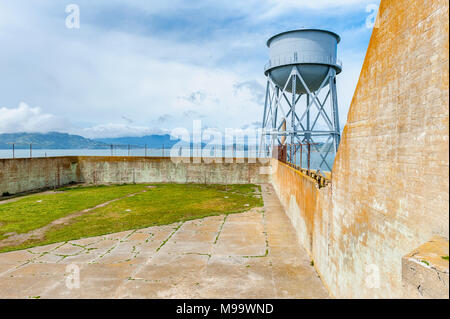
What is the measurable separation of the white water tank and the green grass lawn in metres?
8.78

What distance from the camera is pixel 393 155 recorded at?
3180mm

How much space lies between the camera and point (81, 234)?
8836 mm

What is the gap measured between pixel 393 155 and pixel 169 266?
495 centimetres

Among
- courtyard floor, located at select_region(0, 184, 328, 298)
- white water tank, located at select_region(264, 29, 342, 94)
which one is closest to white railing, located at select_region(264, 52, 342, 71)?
white water tank, located at select_region(264, 29, 342, 94)

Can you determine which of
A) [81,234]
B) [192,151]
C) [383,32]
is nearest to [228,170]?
[192,151]

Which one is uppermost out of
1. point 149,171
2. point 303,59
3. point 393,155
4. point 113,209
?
point 303,59

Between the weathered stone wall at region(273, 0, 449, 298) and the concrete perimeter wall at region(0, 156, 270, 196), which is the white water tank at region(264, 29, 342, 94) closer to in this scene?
the concrete perimeter wall at region(0, 156, 270, 196)

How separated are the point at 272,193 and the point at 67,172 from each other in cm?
1453

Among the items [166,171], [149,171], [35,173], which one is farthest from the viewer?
[149,171]

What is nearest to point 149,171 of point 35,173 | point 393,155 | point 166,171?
point 166,171

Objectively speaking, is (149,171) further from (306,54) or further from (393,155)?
(393,155)

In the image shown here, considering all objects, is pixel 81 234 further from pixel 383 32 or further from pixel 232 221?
pixel 383 32

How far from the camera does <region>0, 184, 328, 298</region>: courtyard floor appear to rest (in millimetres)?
5289

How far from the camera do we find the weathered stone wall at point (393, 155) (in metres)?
2.51
